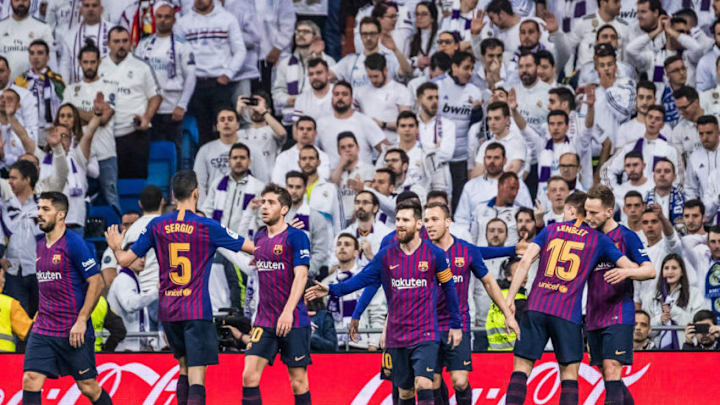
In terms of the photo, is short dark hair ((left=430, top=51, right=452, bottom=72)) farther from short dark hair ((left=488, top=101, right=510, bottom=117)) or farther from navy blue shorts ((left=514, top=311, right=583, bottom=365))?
navy blue shorts ((left=514, top=311, right=583, bottom=365))

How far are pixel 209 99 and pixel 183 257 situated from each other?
23.6ft

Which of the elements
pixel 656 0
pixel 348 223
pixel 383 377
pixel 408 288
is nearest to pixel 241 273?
pixel 348 223

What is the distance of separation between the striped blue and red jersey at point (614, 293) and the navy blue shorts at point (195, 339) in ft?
11.8

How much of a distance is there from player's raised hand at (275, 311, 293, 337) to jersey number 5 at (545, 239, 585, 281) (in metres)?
2.38

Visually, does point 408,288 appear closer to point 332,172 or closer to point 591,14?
point 332,172

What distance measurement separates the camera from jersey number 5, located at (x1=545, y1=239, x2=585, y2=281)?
10406 mm

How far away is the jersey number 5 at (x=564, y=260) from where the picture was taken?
10406 mm

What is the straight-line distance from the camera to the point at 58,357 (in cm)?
1078

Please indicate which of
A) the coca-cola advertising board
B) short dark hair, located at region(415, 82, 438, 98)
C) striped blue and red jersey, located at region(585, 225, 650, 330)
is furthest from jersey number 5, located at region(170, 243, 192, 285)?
short dark hair, located at region(415, 82, 438, 98)

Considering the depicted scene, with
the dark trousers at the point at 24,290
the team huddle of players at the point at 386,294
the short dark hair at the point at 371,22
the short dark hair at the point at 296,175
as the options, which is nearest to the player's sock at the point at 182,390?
the team huddle of players at the point at 386,294

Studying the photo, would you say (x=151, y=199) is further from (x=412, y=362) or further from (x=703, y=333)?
(x=703, y=333)

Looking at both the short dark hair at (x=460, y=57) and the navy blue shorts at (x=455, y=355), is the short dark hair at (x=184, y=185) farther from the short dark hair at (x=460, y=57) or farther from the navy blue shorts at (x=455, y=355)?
the short dark hair at (x=460, y=57)

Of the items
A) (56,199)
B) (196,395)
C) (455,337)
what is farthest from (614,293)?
(56,199)

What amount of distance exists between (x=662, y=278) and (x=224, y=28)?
7.56 m
